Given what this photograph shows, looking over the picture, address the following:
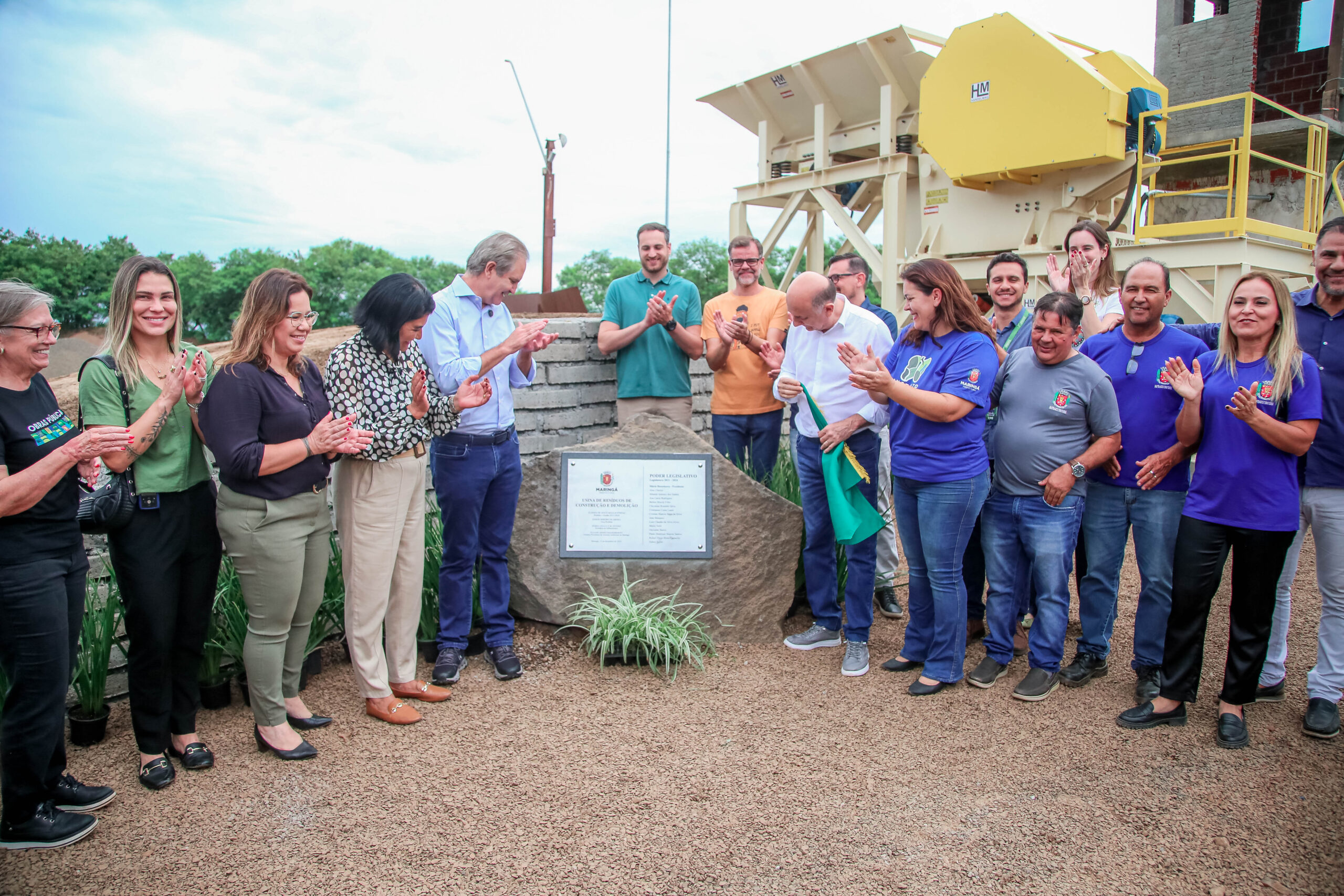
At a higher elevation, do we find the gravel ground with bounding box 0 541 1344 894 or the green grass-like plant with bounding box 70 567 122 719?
the green grass-like plant with bounding box 70 567 122 719

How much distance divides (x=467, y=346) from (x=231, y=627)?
5.25 feet

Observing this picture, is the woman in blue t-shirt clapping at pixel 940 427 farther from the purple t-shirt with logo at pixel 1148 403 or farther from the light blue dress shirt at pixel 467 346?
the light blue dress shirt at pixel 467 346

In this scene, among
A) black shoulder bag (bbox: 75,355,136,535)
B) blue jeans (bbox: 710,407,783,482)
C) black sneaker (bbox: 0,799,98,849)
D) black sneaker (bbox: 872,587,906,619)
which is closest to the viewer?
black sneaker (bbox: 0,799,98,849)

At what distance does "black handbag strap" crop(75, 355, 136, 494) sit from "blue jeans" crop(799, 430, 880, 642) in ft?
9.50

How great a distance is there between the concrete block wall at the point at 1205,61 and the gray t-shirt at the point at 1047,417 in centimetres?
1213

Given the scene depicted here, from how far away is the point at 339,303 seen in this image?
34094 mm

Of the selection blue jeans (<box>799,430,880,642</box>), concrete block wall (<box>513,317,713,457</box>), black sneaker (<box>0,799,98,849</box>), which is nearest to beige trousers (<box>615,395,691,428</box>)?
concrete block wall (<box>513,317,713,457</box>)

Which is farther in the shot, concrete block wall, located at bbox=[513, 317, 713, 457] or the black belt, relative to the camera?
concrete block wall, located at bbox=[513, 317, 713, 457]

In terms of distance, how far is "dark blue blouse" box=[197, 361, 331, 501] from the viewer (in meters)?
2.87

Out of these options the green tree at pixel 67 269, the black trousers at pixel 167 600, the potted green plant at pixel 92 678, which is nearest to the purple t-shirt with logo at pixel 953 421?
the black trousers at pixel 167 600

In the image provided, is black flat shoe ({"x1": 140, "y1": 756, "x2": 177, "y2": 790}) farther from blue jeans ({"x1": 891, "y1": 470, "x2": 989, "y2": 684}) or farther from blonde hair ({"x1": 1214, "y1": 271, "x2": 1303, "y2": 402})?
blonde hair ({"x1": 1214, "y1": 271, "x2": 1303, "y2": 402})

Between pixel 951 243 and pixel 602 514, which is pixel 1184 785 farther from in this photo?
pixel 951 243

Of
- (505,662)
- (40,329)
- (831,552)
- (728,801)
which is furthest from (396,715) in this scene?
(831,552)

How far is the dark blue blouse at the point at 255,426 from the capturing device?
2.87 metres
